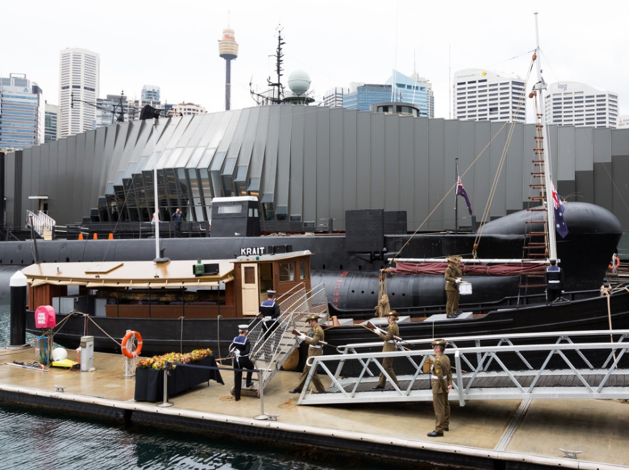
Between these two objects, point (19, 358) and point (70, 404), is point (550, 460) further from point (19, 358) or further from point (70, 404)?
point (19, 358)

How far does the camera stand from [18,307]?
18.3 m

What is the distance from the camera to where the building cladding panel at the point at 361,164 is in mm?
41031

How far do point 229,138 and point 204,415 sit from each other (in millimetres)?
33483

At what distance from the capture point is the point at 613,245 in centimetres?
1908

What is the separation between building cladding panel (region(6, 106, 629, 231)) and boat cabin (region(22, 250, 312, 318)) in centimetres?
1993

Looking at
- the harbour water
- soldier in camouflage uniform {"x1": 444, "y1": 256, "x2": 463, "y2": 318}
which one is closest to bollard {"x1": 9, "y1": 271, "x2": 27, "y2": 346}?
the harbour water

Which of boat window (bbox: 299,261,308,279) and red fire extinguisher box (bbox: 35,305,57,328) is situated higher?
boat window (bbox: 299,261,308,279)

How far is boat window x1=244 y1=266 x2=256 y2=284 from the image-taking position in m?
16.5

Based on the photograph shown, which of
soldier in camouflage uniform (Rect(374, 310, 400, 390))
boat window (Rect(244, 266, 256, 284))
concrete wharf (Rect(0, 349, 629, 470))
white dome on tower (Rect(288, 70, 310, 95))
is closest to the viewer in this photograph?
concrete wharf (Rect(0, 349, 629, 470))

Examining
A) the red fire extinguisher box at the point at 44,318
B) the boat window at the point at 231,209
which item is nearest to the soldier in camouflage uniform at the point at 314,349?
the red fire extinguisher box at the point at 44,318

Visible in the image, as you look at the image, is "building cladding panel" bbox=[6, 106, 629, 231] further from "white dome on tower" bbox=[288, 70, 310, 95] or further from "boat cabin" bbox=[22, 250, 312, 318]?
"boat cabin" bbox=[22, 250, 312, 318]

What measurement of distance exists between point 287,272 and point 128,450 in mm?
7600

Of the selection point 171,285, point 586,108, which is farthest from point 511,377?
point 586,108

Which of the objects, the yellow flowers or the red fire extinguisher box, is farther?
the red fire extinguisher box
